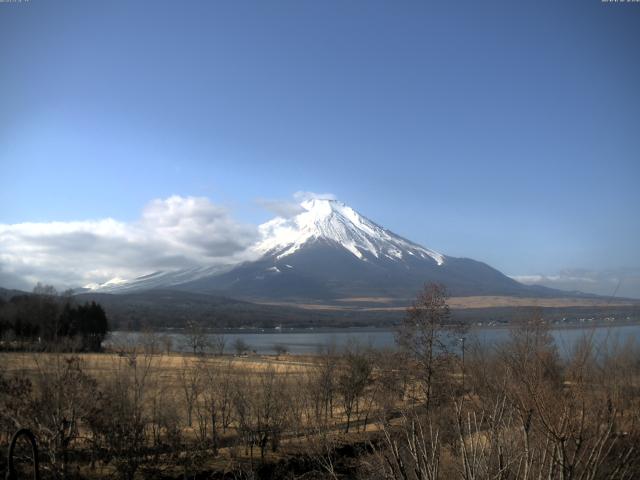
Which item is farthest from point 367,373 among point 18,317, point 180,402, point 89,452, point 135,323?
point 135,323

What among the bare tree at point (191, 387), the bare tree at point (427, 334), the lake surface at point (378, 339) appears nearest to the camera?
the lake surface at point (378, 339)

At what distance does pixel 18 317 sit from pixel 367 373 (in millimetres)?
60505

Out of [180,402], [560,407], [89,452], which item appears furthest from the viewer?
[180,402]

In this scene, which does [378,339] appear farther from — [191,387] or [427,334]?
[427,334]

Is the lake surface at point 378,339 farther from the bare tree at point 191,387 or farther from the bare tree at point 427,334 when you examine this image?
the bare tree at point 191,387

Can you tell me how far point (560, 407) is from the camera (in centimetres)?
566

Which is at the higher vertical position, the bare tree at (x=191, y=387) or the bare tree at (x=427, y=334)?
the bare tree at (x=427, y=334)

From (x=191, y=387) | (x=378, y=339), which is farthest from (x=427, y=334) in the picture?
(x=378, y=339)

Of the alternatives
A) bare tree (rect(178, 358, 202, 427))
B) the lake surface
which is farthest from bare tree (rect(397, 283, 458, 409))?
bare tree (rect(178, 358, 202, 427))

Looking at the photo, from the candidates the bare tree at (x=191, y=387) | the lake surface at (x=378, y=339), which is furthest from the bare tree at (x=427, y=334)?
the bare tree at (x=191, y=387)

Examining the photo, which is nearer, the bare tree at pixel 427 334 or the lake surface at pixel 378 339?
the lake surface at pixel 378 339

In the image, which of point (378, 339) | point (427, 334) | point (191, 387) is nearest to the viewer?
point (427, 334)

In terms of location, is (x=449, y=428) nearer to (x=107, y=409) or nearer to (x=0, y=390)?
(x=107, y=409)

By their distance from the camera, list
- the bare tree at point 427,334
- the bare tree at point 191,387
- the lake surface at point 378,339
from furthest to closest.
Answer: the bare tree at point 191,387, the bare tree at point 427,334, the lake surface at point 378,339
